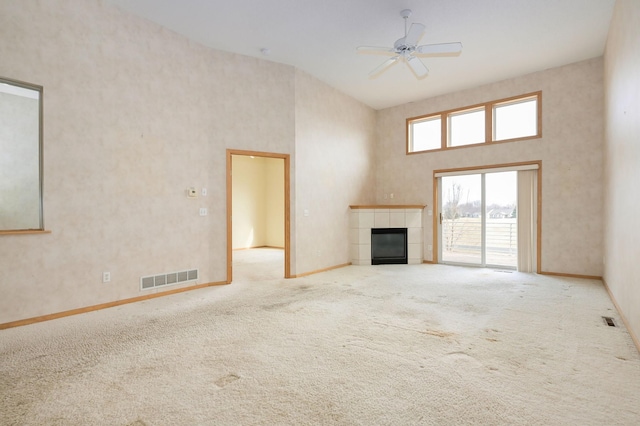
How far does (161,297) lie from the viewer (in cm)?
446

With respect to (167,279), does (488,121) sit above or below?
above

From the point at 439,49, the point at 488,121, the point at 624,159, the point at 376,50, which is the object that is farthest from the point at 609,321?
the point at 488,121

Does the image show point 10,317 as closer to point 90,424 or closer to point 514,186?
point 90,424

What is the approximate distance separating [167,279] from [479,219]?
5.86 m

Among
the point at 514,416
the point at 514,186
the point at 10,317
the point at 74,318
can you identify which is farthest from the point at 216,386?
the point at 514,186

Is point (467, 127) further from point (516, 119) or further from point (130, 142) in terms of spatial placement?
point (130, 142)

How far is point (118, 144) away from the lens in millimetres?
4102

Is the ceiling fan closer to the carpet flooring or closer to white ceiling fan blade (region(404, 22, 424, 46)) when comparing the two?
white ceiling fan blade (region(404, 22, 424, 46))

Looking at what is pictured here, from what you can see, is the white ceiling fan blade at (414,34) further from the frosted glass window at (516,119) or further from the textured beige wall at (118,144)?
the frosted glass window at (516,119)

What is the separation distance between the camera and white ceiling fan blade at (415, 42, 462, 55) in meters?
3.94

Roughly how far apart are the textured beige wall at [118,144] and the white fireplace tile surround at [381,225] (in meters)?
2.75

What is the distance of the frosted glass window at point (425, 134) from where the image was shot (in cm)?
729

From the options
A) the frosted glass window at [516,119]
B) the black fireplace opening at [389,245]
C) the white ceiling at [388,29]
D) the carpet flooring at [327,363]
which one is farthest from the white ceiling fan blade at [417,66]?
the black fireplace opening at [389,245]

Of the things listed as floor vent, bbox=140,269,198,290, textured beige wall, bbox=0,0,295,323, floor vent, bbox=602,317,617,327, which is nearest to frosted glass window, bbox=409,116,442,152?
textured beige wall, bbox=0,0,295,323
